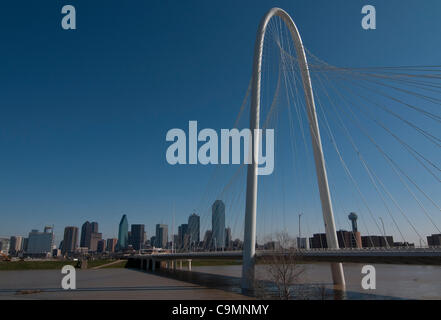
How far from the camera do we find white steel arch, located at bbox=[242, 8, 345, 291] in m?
28.6

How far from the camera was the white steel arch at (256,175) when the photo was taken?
28.6m

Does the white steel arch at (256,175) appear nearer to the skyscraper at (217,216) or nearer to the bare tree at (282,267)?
the bare tree at (282,267)

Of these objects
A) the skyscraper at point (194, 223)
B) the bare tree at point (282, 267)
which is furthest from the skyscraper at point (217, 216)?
the bare tree at point (282, 267)

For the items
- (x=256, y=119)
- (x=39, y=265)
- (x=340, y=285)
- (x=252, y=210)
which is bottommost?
(x=39, y=265)

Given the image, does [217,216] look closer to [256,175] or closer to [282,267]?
[256,175]

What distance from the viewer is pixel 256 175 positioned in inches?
1174

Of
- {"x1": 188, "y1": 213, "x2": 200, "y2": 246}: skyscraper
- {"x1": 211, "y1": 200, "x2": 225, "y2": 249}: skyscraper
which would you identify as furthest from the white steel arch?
{"x1": 188, "y1": 213, "x2": 200, "y2": 246}: skyscraper

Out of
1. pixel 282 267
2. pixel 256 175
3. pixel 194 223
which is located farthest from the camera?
pixel 194 223

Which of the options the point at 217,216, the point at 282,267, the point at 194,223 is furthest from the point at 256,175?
the point at 194,223

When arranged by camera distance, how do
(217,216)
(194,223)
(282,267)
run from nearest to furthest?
1. (282,267)
2. (217,216)
3. (194,223)
